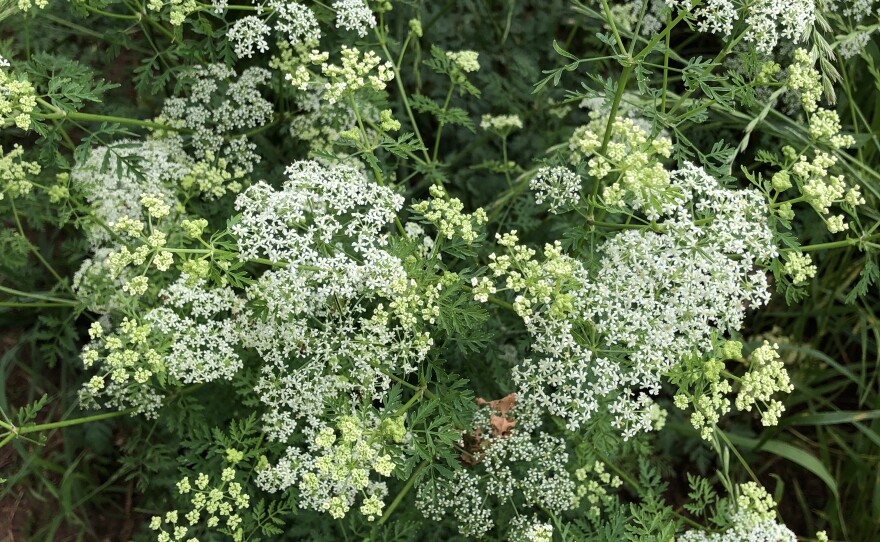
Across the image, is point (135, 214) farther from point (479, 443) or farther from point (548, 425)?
point (548, 425)

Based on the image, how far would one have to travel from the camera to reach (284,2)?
463cm

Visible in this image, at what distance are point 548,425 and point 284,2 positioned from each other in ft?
11.0

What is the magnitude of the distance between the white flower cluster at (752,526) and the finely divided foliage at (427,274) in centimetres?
2

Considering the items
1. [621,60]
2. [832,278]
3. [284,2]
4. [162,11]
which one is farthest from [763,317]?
[162,11]

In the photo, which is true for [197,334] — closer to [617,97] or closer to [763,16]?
[617,97]

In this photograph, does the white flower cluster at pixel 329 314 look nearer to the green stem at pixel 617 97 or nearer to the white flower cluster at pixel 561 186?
the white flower cluster at pixel 561 186

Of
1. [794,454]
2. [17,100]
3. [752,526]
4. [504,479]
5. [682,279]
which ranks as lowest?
[794,454]

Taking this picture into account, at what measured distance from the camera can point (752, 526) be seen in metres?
4.33

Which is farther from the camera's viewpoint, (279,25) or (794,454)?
(794,454)

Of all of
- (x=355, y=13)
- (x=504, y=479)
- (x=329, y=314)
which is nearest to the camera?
(x=329, y=314)

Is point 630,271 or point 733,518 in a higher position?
point 630,271

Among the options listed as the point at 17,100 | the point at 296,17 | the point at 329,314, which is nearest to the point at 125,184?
the point at 17,100

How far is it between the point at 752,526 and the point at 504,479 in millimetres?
1467

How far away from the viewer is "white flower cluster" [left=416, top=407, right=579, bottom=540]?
14.9 feet
